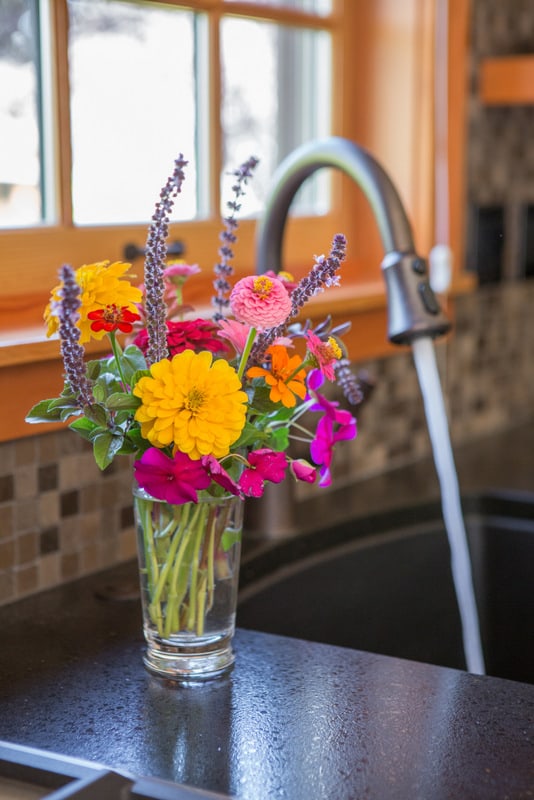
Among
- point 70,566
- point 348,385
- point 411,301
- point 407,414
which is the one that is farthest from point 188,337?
point 407,414

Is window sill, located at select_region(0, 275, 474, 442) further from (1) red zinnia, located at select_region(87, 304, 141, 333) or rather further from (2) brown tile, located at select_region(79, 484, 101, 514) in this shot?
(1) red zinnia, located at select_region(87, 304, 141, 333)

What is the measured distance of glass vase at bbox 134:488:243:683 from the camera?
103cm

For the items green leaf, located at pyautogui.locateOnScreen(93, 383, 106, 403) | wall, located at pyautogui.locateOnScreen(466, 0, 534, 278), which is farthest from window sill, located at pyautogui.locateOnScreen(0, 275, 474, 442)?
wall, located at pyautogui.locateOnScreen(466, 0, 534, 278)

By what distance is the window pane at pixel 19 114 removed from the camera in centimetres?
138

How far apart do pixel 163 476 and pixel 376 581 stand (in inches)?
28.4

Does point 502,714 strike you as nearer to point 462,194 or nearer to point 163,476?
point 163,476

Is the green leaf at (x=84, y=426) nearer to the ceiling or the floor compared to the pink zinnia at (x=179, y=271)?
nearer to the floor

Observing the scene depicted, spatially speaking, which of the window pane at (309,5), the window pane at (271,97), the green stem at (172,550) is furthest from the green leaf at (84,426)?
the window pane at (309,5)

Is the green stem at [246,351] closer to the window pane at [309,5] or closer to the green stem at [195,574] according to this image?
the green stem at [195,574]

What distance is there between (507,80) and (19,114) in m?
0.95

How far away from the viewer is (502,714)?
3.26ft

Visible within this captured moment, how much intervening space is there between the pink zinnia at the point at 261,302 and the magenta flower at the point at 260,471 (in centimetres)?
11

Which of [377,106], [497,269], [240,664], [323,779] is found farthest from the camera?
[497,269]

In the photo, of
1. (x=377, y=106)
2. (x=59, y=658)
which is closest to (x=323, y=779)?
(x=59, y=658)
